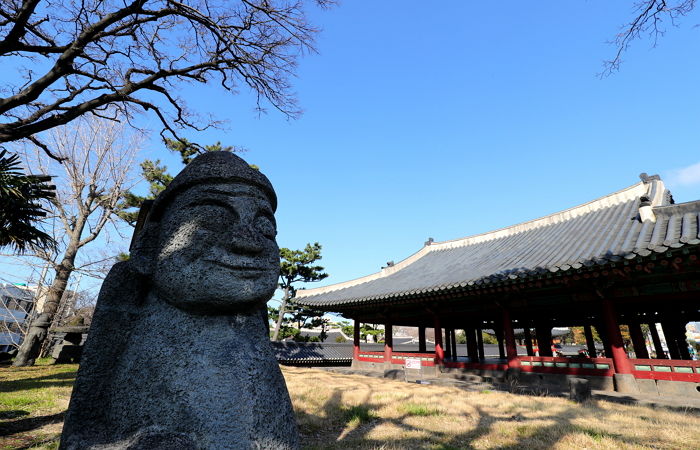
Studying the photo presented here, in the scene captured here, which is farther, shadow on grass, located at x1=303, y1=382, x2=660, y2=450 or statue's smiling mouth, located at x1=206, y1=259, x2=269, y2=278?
shadow on grass, located at x1=303, y1=382, x2=660, y2=450

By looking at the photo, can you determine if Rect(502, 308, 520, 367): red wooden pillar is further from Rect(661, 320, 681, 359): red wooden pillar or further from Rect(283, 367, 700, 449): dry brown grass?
Rect(661, 320, 681, 359): red wooden pillar

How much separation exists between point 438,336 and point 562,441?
25.3 feet

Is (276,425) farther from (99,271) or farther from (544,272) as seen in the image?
(99,271)

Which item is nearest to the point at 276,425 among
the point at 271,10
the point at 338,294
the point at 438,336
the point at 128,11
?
the point at 128,11

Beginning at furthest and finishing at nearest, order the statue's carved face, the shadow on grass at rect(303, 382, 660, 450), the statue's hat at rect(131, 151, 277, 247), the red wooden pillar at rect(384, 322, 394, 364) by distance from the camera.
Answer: the red wooden pillar at rect(384, 322, 394, 364) < the shadow on grass at rect(303, 382, 660, 450) < the statue's hat at rect(131, 151, 277, 247) < the statue's carved face

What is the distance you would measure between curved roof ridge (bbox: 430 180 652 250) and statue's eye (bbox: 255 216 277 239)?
1075 cm

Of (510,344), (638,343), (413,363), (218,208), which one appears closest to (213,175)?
(218,208)

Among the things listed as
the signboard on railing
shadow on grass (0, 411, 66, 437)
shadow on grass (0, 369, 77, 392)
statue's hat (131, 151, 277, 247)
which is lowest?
shadow on grass (0, 411, 66, 437)

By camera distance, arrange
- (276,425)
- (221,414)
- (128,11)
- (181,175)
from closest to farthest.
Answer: (221,414), (276,425), (181,175), (128,11)

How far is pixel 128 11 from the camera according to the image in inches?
237

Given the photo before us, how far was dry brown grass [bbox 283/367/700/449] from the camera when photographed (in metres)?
3.89

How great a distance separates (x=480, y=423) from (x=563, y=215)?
10961 mm

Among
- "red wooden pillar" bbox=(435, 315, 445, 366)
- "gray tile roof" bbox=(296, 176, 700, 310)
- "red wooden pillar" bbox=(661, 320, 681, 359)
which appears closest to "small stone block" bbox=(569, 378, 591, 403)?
"gray tile roof" bbox=(296, 176, 700, 310)

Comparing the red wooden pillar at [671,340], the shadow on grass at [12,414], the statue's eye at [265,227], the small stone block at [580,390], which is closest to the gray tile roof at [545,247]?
the small stone block at [580,390]
